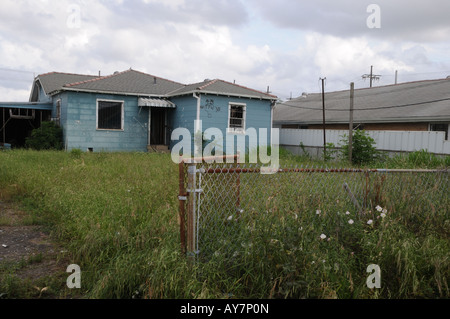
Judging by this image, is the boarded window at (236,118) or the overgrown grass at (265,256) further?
the boarded window at (236,118)

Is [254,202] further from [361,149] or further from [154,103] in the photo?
[154,103]

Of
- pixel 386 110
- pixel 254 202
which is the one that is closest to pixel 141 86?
pixel 386 110

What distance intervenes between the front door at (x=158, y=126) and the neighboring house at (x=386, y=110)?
8214 mm

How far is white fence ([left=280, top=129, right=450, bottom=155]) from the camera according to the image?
13.1 meters

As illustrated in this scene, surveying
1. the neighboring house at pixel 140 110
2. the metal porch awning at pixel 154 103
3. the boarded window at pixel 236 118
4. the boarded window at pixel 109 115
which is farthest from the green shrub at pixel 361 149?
the boarded window at pixel 109 115

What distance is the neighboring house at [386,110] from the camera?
50.5ft

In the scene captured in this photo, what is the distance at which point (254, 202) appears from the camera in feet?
14.3

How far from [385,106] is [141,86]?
12111mm

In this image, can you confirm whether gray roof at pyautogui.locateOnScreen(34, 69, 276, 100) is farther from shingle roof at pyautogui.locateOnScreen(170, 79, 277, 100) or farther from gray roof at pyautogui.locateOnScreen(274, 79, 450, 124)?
gray roof at pyautogui.locateOnScreen(274, 79, 450, 124)

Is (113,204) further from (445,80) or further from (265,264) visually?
(445,80)

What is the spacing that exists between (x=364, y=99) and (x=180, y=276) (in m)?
20.3

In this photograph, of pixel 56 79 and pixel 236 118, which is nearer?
pixel 236 118

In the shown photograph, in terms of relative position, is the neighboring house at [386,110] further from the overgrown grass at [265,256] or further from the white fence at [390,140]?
the overgrown grass at [265,256]
